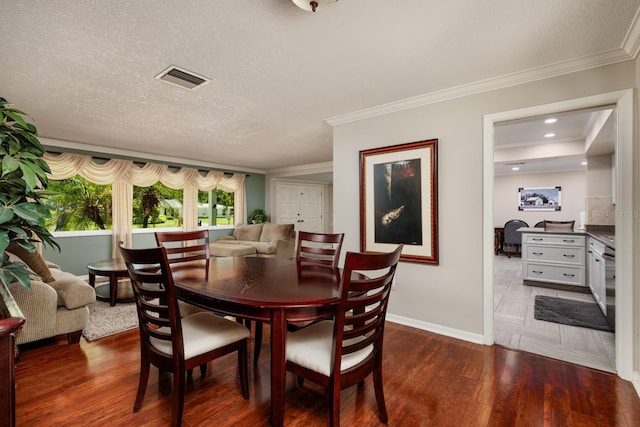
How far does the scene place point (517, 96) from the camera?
2576 mm

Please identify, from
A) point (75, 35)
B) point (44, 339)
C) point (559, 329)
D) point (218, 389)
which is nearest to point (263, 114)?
point (75, 35)

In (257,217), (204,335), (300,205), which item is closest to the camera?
(204,335)

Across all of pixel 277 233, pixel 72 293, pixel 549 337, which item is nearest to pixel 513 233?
pixel 549 337

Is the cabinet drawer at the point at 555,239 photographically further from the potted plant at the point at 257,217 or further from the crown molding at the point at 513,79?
the potted plant at the point at 257,217

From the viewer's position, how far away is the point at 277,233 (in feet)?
21.5

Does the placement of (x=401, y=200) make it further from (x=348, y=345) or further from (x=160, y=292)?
(x=160, y=292)

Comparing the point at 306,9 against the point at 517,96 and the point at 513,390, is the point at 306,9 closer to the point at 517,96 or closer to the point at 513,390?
the point at 517,96

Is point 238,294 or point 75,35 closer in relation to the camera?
point 238,294

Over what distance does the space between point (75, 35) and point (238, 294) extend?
78.6 inches

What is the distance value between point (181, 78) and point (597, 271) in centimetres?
506

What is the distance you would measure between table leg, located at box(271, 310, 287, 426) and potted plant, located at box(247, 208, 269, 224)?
647 cm

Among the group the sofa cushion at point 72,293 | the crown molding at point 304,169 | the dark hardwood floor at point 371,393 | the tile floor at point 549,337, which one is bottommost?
the tile floor at point 549,337

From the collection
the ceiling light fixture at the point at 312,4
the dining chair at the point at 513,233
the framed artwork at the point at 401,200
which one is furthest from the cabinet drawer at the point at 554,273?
the ceiling light fixture at the point at 312,4

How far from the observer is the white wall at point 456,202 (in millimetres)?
2623
